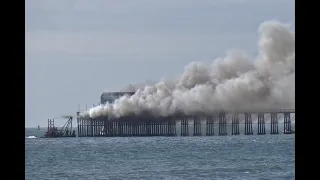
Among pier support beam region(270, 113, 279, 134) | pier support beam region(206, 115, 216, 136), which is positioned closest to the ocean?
pier support beam region(206, 115, 216, 136)

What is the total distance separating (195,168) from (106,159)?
21.4 metres

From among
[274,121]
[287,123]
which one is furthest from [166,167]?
[274,121]

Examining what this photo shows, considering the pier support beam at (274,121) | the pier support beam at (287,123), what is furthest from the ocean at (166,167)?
the pier support beam at (274,121)

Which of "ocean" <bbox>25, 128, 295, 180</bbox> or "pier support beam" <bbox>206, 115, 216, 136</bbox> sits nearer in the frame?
"ocean" <bbox>25, 128, 295, 180</bbox>

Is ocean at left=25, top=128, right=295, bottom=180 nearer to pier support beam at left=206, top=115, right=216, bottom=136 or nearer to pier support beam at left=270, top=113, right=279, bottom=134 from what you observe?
pier support beam at left=206, top=115, right=216, bottom=136

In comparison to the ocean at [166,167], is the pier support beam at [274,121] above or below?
above

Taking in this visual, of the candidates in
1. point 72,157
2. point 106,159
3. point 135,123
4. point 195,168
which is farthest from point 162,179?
point 135,123

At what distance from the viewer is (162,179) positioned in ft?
187

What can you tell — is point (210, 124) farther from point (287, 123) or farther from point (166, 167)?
point (166, 167)

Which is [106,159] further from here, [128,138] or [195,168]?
[128,138]

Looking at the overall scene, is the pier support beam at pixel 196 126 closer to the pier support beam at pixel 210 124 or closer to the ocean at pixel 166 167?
the pier support beam at pixel 210 124

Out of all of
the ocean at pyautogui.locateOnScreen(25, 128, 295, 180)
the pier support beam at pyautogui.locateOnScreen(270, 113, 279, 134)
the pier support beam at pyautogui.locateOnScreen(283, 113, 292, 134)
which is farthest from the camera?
the pier support beam at pyautogui.locateOnScreen(270, 113, 279, 134)

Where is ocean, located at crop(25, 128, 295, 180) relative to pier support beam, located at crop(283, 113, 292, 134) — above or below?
below

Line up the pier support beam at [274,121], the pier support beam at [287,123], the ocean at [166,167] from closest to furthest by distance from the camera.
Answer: the ocean at [166,167] < the pier support beam at [287,123] < the pier support beam at [274,121]
